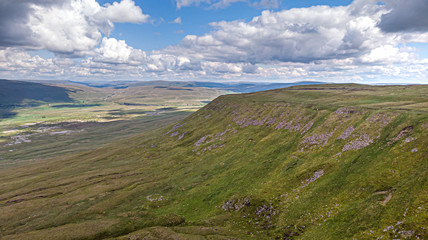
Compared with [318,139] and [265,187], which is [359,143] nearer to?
[318,139]

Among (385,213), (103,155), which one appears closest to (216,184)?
(385,213)

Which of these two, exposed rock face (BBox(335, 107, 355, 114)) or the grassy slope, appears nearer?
the grassy slope

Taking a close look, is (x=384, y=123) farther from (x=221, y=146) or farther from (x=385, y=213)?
(x=221, y=146)

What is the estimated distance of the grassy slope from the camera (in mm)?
44812

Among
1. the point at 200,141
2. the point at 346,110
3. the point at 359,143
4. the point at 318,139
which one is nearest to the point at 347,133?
the point at 359,143

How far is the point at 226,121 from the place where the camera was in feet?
488

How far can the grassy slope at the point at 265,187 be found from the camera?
44812mm

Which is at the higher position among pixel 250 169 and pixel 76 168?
pixel 250 169

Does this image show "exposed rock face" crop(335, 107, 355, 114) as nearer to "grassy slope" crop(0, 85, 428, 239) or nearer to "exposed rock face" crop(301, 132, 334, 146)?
"grassy slope" crop(0, 85, 428, 239)

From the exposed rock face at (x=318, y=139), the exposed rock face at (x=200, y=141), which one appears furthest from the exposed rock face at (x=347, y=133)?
the exposed rock face at (x=200, y=141)

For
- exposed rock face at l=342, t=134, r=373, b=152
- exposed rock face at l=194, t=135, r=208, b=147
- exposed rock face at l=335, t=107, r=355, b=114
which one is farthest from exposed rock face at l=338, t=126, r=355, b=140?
exposed rock face at l=194, t=135, r=208, b=147

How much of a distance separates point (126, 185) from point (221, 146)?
4785cm

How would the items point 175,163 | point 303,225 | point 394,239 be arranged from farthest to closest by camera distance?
→ 1. point 175,163
2. point 303,225
3. point 394,239

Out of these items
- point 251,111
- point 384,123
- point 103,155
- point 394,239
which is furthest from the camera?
point 103,155
